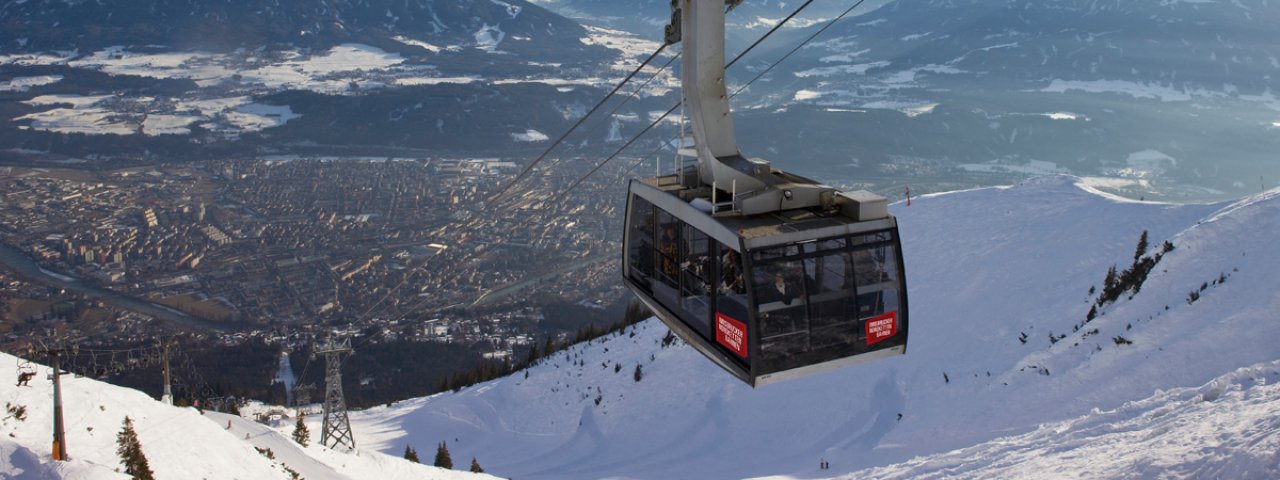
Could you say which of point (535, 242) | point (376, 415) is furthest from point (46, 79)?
point (376, 415)

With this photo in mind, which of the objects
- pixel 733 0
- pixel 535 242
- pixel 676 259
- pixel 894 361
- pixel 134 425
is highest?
pixel 733 0

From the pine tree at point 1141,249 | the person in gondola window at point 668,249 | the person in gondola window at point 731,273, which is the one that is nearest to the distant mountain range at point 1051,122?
the pine tree at point 1141,249

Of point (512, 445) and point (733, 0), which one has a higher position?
point (733, 0)

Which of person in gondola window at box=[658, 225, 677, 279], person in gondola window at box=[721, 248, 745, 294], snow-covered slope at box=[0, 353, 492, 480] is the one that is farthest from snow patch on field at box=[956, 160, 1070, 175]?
person in gondola window at box=[721, 248, 745, 294]

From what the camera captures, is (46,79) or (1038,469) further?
(46,79)

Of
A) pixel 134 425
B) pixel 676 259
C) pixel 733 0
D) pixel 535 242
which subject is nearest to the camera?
pixel 733 0

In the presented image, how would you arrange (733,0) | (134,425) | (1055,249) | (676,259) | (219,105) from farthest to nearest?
(219,105), (1055,249), (134,425), (676,259), (733,0)

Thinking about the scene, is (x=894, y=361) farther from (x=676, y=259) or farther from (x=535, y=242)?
(x=535, y=242)
